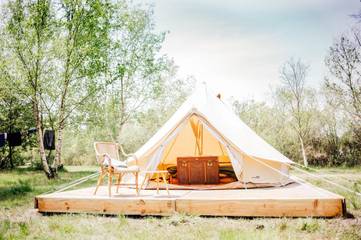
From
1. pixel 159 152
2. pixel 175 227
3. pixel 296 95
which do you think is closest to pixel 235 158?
pixel 159 152

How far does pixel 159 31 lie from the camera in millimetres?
16578

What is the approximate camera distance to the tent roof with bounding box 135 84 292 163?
6133 mm

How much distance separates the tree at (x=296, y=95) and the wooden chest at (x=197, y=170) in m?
12.9

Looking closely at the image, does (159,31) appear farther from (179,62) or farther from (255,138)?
(255,138)

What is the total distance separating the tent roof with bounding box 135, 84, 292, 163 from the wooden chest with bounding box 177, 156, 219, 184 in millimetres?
862

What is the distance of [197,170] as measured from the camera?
23.2 feet

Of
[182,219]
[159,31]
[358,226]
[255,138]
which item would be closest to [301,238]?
[358,226]

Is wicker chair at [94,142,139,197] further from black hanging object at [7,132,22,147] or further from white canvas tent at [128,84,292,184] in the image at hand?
black hanging object at [7,132,22,147]

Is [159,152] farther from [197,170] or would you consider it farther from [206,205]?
[206,205]

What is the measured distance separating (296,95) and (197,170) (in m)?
14.2

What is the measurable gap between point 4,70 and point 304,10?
29.4ft

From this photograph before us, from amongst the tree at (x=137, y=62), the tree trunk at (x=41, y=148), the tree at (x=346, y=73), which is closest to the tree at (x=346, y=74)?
the tree at (x=346, y=73)

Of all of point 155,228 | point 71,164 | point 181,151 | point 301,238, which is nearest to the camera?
point 301,238

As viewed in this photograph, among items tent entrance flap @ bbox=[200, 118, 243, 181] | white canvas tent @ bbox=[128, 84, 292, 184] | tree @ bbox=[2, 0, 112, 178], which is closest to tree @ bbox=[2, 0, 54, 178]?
tree @ bbox=[2, 0, 112, 178]
